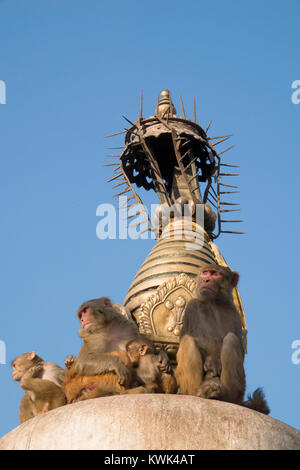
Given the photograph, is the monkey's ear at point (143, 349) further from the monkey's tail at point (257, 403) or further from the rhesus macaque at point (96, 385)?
the monkey's tail at point (257, 403)

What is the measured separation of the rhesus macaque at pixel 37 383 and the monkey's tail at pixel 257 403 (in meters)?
2.19

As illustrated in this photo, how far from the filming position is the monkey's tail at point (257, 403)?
878 centimetres

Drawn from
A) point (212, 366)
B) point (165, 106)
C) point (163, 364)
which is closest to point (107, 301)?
point (163, 364)

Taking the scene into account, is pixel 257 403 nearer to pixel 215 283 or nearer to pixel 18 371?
pixel 215 283

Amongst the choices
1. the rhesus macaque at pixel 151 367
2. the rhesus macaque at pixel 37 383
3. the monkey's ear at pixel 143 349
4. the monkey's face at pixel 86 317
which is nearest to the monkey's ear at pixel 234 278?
the rhesus macaque at pixel 151 367

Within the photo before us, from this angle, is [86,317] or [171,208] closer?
[86,317]

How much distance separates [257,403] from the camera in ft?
28.9

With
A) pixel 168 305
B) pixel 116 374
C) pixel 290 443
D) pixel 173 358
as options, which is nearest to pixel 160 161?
pixel 168 305

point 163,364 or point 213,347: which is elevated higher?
point 213,347

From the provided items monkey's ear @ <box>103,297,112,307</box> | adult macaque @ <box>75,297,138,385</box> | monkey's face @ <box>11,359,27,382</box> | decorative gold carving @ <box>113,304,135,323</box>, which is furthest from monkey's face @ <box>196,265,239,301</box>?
decorative gold carving @ <box>113,304,135,323</box>

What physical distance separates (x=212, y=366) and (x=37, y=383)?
2.16 meters

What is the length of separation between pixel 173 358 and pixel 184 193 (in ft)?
22.8

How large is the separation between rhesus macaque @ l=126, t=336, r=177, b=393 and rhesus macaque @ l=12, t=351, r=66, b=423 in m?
1.05

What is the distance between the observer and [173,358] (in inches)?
417
